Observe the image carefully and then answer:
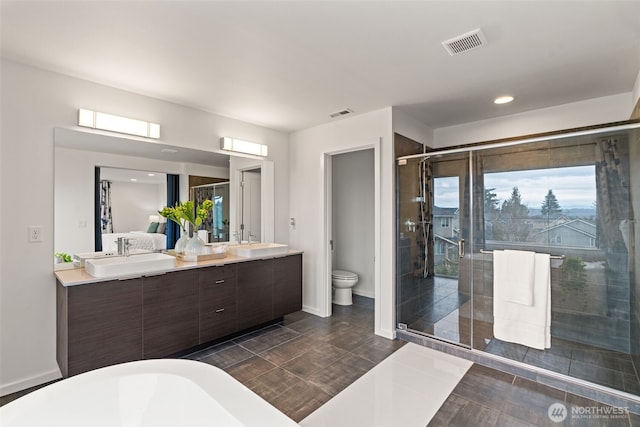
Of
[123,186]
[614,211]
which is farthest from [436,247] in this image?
[123,186]

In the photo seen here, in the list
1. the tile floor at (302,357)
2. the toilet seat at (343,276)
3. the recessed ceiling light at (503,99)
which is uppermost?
the recessed ceiling light at (503,99)

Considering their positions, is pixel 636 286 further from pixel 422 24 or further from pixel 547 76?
pixel 422 24

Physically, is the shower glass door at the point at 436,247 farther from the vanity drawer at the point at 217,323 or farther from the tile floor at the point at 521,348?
the vanity drawer at the point at 217,323

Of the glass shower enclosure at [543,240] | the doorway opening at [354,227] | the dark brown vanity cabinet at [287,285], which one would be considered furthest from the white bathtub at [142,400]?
the doorway opening at [354,227]

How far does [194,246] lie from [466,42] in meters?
2.83

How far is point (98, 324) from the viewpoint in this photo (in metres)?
2.23

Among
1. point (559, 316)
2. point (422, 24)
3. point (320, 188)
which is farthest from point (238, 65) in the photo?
point (559, 316)

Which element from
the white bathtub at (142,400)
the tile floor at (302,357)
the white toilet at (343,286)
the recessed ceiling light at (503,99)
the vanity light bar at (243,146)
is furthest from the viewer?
the white toilet at (343,286)

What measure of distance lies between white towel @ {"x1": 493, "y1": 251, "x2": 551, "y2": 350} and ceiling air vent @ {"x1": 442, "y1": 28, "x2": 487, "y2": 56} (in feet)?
5.66

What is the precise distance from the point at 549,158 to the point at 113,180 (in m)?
3.81

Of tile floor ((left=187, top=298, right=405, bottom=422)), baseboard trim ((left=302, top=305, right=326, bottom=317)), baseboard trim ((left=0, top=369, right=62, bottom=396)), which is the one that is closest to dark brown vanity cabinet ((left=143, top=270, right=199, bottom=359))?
tile floor ((left=187, top=298, right=405, bottom=422))

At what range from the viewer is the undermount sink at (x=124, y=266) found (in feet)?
7.41

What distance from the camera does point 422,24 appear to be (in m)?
1.83

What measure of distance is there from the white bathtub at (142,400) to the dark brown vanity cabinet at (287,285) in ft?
6.69
